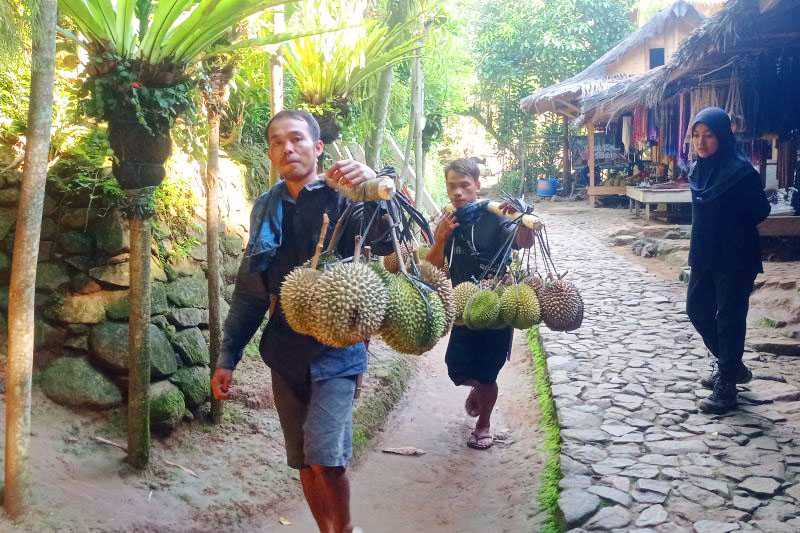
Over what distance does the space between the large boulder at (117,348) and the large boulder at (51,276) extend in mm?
359

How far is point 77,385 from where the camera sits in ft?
13.3

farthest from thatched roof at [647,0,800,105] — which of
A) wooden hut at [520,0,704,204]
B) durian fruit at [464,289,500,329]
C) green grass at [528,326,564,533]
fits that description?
wooden hut at [520,0,704,204]

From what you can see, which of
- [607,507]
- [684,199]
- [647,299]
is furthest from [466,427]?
[684,199]

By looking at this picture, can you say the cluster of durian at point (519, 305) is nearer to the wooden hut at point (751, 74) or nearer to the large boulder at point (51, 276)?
the large boulder at point (51, 276)

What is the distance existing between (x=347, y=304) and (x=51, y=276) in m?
2.99

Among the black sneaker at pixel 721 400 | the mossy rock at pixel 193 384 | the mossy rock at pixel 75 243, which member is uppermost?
the mossy rock at pixel 75 243

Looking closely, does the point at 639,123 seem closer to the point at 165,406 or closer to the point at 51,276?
the point at 165,406

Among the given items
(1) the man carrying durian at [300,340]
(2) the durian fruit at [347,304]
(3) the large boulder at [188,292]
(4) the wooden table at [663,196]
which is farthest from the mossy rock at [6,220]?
(4) the wooden table at [663,196]

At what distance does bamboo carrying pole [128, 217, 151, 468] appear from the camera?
12.1ft

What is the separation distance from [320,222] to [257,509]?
1.94m

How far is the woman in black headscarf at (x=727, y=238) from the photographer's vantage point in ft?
14.9

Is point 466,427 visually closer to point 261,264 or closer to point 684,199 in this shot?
point 261,264

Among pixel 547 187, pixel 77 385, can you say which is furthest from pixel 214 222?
pixel 547 187

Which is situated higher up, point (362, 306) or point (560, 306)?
point (362, 306)
